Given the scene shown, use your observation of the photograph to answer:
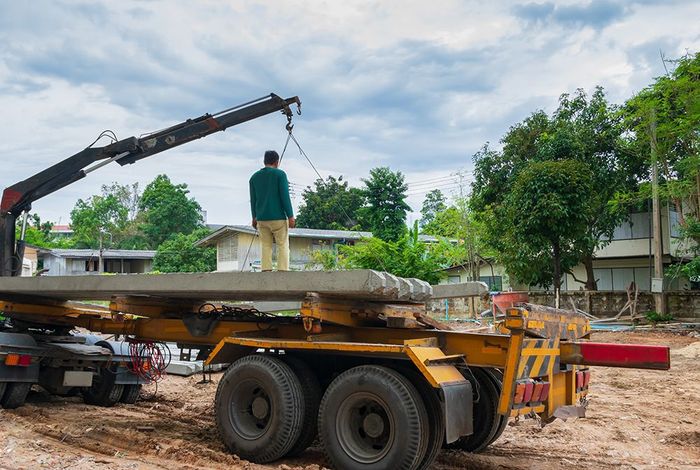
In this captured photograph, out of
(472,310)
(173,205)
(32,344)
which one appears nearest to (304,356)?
(32,344)

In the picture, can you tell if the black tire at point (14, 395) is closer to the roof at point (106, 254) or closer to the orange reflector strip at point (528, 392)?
the orange reflector strip at point (528, 392)

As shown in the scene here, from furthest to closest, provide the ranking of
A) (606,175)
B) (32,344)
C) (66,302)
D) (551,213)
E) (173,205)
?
(173,205), (606,175), (551,213), (66,302), (32,344)

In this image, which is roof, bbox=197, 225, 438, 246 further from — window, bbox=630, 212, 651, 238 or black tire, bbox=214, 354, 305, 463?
black tire, bbox=214, 354, 305, 463

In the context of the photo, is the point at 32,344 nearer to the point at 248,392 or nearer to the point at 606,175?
the point at 248,392

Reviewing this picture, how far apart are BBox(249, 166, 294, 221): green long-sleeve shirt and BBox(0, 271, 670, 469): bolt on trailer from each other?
3.85 feet

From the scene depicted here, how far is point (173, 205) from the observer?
55625 mm

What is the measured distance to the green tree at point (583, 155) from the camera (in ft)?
85.1

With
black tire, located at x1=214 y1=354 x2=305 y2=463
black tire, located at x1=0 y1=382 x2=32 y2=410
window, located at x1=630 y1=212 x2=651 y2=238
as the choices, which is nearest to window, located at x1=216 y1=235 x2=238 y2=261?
window, located at x1=630 y1=212 x2=651 y2=238

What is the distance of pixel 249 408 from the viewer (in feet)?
20.2

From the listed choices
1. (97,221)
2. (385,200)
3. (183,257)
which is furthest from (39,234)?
(385,200)

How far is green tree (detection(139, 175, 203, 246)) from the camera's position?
55875 mm

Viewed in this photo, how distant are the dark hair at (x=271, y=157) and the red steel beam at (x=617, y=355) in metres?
3.53

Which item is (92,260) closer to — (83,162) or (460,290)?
(83,162)

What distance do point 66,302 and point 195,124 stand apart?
117 inches
